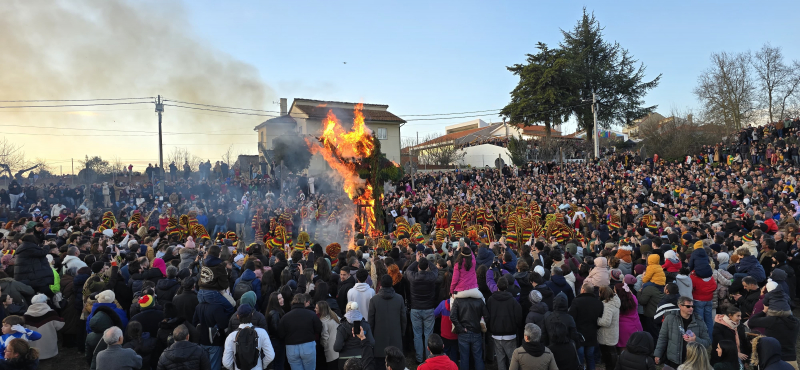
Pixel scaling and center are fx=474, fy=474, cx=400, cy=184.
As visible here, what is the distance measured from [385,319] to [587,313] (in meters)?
2.69

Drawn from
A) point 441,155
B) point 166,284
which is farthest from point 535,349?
point 441,155

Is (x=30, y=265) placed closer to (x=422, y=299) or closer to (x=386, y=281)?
(x=386, y=281)

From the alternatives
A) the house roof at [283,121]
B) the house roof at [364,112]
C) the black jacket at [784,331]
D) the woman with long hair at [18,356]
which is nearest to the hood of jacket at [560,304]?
the black jacket at [784,331]

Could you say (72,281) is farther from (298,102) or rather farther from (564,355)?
(298,102)

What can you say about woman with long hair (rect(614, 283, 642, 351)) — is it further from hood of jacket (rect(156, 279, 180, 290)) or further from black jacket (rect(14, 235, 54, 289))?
black jacket (rect(14, 235, 54, 289))

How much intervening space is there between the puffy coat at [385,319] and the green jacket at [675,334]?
318 cm

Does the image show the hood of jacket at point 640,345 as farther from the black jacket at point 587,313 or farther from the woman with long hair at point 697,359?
the black jacket at point 587,313

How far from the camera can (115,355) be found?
4.75 metres

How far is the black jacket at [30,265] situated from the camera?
7699mm

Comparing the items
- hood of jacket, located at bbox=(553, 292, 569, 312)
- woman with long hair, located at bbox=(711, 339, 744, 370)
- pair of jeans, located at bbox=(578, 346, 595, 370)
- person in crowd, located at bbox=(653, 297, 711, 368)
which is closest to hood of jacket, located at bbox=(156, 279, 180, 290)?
hood of jacket, located at bbox=(553, 292, 569, 312)

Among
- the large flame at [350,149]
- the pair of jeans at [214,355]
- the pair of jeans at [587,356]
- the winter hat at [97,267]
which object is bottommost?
the pair of jeans at [587,356]

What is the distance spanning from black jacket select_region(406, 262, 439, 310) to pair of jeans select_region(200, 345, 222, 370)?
2730 mm

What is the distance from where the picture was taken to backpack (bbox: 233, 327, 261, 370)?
509cm

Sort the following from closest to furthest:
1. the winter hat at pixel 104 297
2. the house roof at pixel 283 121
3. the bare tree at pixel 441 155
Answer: the winter hat at pixel 104 297, the house roof at pixel 283 121, the bare tree at pixel 441 155
